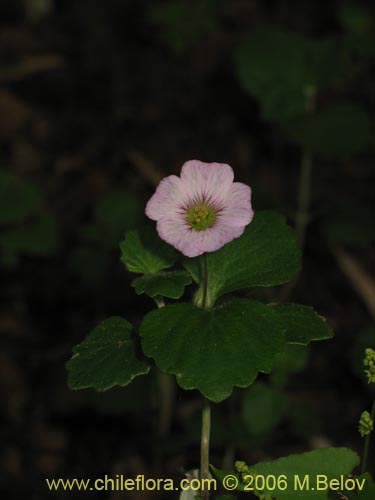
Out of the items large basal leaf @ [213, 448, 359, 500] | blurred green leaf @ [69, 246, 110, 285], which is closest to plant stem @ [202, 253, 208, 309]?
large basal leaf @ [213, 448, 359, 500]

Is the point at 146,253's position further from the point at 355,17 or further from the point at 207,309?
the point at 355,17

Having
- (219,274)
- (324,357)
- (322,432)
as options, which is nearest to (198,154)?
(324,357)

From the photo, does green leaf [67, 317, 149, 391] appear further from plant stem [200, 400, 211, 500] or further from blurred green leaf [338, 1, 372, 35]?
blurred green leaf [338, 1, 372, 35]

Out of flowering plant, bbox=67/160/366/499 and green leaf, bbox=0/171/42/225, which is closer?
flowering plant, bbox=67/160/366/499

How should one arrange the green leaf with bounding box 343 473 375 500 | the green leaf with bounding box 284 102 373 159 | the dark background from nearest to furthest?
the green leaf with bounding box 343 473 375 500 < the dark background < the green leaf with bounding box 284 102 373 159

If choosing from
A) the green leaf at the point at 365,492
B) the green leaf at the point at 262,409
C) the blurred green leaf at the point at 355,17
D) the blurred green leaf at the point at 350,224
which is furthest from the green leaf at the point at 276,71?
the green leaf at the point at 365,492

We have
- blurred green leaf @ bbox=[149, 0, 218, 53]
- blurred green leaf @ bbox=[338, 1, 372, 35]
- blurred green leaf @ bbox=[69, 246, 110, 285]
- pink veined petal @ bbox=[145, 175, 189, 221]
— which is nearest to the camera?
pink veined petal @ bbox=[145, 175, 189, 221]

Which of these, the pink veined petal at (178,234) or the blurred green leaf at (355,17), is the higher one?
the blurred green leaf at (355,17)

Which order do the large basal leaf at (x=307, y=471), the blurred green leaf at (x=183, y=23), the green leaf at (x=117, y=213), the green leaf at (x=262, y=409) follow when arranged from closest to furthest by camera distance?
1. the large basal leaf at (x=307, y=471)
2. the green leaf at (x=262, y=409)
3. the green leaf at (x=117, y=213)
4. the blurred green leaf at (x=183, y=23)

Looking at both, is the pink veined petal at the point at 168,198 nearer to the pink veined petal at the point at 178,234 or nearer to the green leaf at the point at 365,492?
the pink veined petal at the point at 178,234
